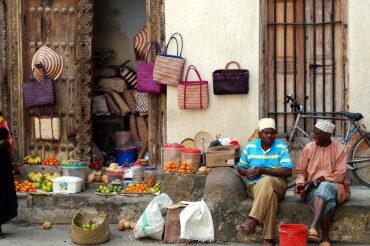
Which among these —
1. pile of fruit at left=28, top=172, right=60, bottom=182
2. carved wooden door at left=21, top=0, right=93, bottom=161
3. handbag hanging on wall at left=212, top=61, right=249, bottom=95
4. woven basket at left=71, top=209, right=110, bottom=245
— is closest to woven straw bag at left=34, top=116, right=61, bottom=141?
carved wooden door at left=21, top=0, right=93, bottom=161

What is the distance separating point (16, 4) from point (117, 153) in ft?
9.41

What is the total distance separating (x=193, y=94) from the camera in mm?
8891

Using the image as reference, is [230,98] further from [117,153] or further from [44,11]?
[44,11]

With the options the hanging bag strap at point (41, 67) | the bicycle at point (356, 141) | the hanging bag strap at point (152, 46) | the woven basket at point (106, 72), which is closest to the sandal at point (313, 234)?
the bicycle at point (356, 141)

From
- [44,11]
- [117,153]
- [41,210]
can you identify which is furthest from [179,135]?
[44,11]

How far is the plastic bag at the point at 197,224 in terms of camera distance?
292 inches

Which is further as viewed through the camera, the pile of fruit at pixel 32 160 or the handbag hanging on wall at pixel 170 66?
the pile of fruit at pixel 32 160

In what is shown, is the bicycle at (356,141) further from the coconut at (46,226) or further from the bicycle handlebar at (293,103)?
the coconut at (46,226)

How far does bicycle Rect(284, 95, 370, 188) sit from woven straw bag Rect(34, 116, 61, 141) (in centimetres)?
362

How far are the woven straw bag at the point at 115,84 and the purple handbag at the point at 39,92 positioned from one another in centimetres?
120

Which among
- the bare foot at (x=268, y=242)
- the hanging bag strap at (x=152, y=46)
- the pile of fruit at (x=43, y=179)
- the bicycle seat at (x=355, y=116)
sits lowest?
the bare foot at (x=268, y=242)

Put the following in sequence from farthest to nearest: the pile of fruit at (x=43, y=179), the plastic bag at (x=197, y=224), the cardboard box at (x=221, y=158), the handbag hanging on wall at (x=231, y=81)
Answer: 1. the pile of fruit at (x=43, y=179)
2. the handbag hanging on wall at (x=231, y=81)
3. the cardboard box at (x=221, y=158)
4. the plastic bag at (x=197, y=224)

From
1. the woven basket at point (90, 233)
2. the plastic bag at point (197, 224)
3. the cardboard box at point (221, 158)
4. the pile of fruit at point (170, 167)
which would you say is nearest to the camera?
the plastic bag at point (197, 224)

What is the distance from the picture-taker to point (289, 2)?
29.1ft
